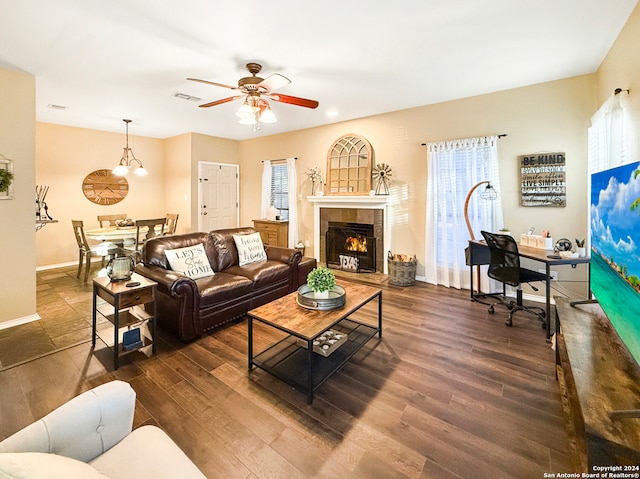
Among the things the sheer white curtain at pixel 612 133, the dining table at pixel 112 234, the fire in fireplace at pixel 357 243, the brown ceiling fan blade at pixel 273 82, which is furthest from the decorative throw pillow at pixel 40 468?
the dining table at pixel 112 234

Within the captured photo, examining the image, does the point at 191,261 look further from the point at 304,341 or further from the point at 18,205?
the point at 18,205

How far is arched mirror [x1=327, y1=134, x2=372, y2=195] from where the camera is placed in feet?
17.1

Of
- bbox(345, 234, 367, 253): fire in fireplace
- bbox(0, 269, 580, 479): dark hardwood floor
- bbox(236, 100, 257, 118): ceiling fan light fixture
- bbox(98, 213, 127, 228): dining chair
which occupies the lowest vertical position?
bbox(0, 269, 580, 479): dark hardwood floor

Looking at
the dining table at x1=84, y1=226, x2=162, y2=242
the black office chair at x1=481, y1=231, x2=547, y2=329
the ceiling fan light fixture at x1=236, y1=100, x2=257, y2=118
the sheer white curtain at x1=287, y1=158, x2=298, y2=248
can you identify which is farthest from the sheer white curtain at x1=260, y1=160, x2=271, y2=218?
the black office chair at x1=481, y1=231, x2=547, y2=329

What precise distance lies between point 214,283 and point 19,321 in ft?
7.26

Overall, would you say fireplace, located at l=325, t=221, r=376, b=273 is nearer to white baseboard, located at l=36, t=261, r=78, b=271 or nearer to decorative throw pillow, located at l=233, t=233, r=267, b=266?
decorative throw pillow, located at l=233, t=233, r=267, b=266

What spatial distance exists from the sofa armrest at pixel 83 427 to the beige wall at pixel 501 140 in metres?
4.37

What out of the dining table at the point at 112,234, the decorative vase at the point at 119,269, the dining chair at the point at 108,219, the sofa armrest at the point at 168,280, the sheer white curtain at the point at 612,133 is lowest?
the sofa armrest at the point at 168,280

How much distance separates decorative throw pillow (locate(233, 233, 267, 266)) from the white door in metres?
3.17

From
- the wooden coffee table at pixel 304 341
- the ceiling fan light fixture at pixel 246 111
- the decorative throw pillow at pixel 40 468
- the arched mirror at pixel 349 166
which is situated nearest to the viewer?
the decorative throw pillow at pixel 40 468

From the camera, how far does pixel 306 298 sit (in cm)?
246

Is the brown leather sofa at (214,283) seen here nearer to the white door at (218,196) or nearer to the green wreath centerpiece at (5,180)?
the green wreath centerpiece at (5,180)

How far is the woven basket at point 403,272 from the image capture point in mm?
4539

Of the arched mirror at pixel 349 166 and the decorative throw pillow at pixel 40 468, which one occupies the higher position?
the arched mirror at pixel 349 166
